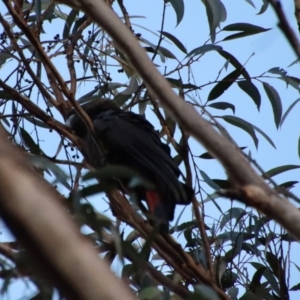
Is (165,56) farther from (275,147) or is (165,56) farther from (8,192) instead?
(8,192)

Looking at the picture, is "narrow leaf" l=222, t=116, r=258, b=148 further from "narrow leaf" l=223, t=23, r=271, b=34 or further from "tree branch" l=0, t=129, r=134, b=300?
"tree branch" l=0, t=129, r=134, b=300

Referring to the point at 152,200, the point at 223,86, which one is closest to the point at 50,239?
the point at 152,200

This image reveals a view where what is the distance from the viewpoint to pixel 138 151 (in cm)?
249

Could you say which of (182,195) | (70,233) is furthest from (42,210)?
(182,195)

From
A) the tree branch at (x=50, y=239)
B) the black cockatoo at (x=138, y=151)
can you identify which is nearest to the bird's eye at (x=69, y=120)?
the black cockatoo at (x=138, y=151)

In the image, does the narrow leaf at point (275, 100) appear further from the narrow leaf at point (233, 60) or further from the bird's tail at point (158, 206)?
the bird's tail at point (158, 206)

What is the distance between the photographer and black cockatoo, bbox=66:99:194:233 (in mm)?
2148

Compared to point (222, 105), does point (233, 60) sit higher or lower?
higher

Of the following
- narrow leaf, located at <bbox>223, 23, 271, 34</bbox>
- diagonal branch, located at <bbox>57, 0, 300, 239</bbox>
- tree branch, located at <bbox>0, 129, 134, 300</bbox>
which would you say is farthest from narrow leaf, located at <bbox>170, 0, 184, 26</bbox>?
tree branch, located at <bbox>0, 129, 134, 300</bbox>

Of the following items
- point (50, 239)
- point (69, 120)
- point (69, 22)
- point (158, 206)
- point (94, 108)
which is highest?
point (69, 22)

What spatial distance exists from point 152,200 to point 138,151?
0.35 meters

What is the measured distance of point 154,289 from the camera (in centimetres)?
122

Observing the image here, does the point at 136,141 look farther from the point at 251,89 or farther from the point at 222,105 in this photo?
the point at 251,89

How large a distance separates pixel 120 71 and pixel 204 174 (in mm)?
799
